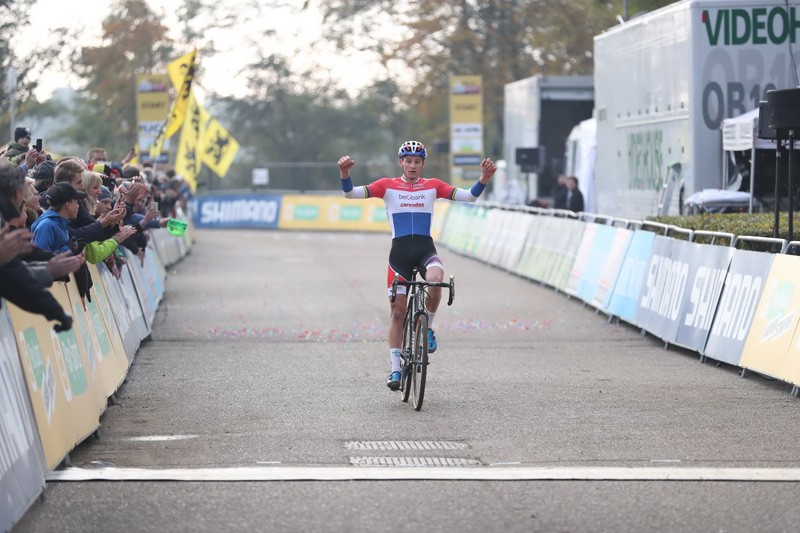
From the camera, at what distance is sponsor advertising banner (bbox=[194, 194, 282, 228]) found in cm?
5519

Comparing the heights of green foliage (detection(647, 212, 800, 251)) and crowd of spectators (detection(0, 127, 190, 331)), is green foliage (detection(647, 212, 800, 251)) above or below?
below

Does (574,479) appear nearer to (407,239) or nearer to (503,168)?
(407,239)

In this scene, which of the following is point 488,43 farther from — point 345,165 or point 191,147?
point 345,165

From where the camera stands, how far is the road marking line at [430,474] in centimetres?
829

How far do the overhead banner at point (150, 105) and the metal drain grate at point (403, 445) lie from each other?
26729mm

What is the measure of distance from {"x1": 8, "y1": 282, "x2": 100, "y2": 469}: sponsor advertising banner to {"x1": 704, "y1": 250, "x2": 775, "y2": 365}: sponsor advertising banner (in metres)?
6.01

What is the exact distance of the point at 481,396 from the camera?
38.5ft

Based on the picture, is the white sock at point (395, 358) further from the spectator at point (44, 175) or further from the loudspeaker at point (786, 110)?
the loudspeaker at point (786, 110)

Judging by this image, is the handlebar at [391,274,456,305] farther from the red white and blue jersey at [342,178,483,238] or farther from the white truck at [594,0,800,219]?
the white truck at [594,0,800,219]

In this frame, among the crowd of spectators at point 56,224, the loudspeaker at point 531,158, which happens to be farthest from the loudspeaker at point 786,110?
the loudspeaker at point 531,158

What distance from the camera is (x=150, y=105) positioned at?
36188 mm

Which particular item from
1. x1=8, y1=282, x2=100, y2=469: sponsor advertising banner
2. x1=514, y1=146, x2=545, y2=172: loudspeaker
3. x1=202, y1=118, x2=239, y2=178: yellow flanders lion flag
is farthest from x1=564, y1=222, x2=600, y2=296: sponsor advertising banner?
x1=202, y1=118, x2=239, y2=178: yellow flanders lion flag

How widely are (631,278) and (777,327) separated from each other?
557 centimetres

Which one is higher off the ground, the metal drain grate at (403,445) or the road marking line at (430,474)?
the road marking line at (430,474)
